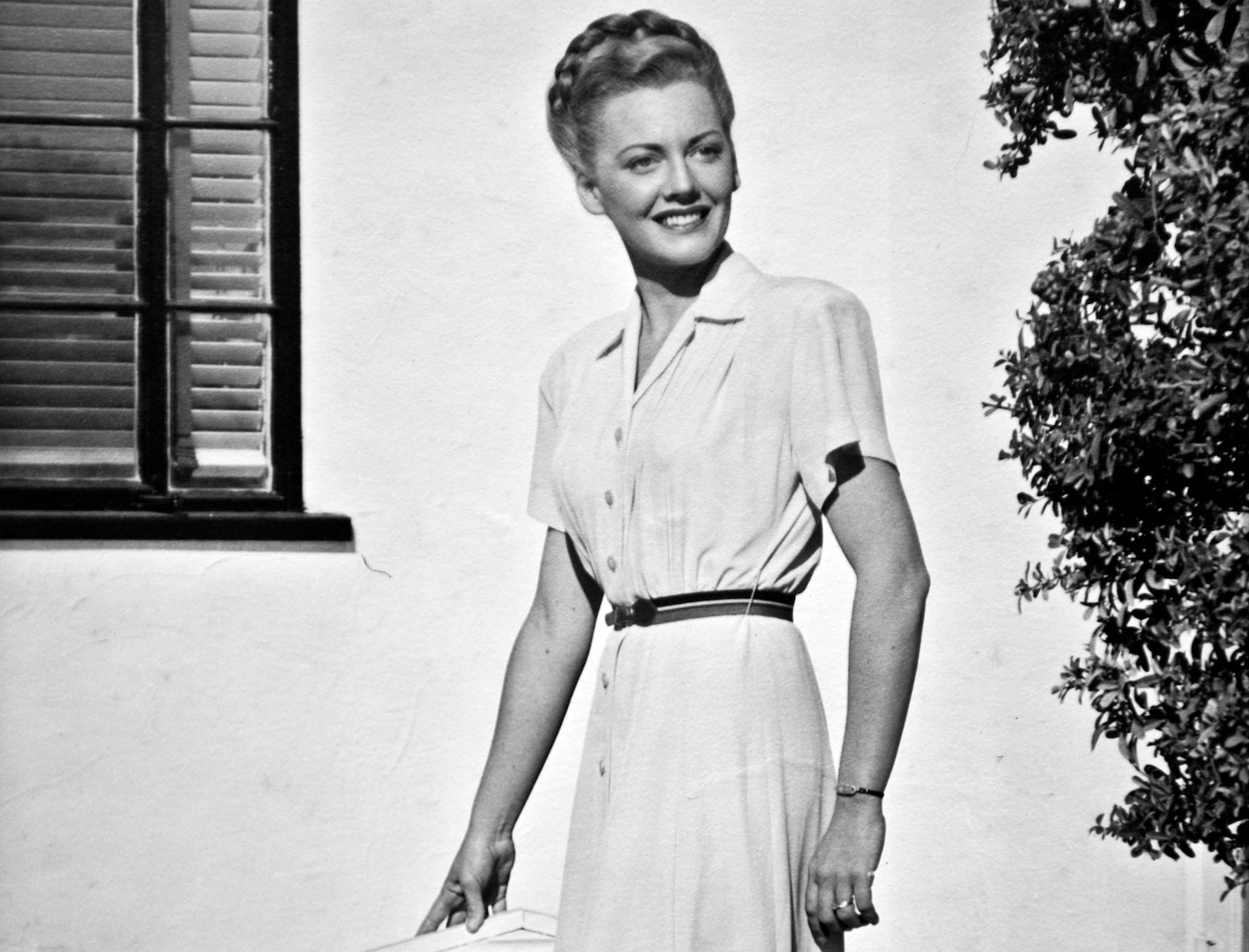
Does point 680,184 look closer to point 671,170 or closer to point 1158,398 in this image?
point 671,170

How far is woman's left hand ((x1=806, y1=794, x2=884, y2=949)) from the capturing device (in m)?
2.84

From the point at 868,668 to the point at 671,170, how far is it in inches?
35.0

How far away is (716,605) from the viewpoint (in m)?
2.99

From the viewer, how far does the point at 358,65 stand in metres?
4.12

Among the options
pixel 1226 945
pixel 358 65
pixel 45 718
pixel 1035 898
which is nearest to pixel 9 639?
pixel 45 718

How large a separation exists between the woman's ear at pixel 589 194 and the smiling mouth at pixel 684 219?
165 mm

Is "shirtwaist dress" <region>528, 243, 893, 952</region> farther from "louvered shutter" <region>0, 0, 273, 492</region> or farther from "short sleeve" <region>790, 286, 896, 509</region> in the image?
"louvered shutter" <region>0, 0, 273, 492</region>

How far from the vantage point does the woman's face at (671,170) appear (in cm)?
317

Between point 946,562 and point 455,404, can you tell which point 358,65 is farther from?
point 946,562

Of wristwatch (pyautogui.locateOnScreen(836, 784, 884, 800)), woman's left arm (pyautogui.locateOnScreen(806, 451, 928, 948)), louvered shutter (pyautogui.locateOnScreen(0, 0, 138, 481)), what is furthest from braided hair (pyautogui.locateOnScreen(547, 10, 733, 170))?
louvered shutter (pyautogui.locateOnScreen(0, 0, 138, 481))

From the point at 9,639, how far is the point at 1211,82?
2653 millimetres

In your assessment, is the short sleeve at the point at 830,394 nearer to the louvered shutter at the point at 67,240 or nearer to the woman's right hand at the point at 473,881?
the woman's right hand at the point at 473,881

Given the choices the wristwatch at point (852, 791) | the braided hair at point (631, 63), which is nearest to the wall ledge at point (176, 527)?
the braided hair at point (631, 63)

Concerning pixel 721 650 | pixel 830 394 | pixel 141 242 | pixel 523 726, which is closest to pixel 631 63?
pixel 830 394
